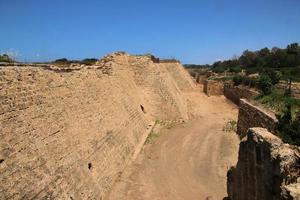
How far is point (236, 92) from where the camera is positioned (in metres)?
34.3

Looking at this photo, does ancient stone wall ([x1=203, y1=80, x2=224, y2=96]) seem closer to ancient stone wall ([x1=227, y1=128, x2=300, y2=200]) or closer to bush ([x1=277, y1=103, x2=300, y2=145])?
bush ([x1=277, y1=103, x2=300, y2=145])

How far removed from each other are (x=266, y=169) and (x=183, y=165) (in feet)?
29.8

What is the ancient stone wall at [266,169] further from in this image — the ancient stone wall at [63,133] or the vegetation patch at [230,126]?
the vegetation patch at [230,126]

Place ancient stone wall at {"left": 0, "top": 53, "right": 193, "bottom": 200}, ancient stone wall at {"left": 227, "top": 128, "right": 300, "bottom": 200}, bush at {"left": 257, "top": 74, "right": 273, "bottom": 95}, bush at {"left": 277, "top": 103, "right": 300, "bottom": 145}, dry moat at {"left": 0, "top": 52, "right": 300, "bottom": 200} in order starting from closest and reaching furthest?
ancient stone wall at {"left": 227, "top": 128, "right": 300, "bottom": 200} < dry moat at {"left": 0, "top": 52, "right": 300, "bottom": 200} < ancient stone wall at {"left": 0, "top": 53, "right": 193, "bottom": 200} < bush at {"left": 277, "top": 103, "right": 300, "bottom": 145} < bush at {"left": 257, "top": 74, "right": 273, "bottom": 95}

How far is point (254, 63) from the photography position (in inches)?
2430

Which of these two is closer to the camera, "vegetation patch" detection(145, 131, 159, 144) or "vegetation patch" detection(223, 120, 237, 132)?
"vegetation patch" detection(145, 131, 159, 144)

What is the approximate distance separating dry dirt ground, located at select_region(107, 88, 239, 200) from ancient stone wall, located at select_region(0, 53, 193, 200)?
2.31 feet

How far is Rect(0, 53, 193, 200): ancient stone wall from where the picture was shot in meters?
9.12

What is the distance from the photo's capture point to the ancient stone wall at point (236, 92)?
2966 cm

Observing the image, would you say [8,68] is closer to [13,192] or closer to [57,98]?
[57,98]

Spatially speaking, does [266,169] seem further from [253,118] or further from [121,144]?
[253,118]

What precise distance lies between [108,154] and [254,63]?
51.7m

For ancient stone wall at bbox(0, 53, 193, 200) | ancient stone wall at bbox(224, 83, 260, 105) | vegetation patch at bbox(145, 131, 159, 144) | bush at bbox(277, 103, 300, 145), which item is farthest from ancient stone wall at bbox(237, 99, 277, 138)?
ancient stone wall at bbox(224, 83, 260, 105)

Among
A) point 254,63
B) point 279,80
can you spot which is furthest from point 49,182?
point 254,63
